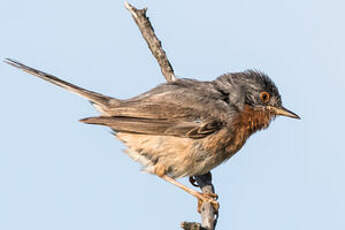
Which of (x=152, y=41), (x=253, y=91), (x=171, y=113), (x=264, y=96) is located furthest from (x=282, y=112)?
(x=152, y=41)

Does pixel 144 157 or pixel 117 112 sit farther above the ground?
pixel 117 112

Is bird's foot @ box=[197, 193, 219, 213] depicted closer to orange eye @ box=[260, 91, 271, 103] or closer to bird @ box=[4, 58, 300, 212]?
bird @ box=[4, 58, 300, 212]

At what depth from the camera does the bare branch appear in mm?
9438

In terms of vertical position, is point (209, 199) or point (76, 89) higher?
point (76, 89)

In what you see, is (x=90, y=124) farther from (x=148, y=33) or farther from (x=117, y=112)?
(x=148, y=33)

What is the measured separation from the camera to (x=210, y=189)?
8.13 metres

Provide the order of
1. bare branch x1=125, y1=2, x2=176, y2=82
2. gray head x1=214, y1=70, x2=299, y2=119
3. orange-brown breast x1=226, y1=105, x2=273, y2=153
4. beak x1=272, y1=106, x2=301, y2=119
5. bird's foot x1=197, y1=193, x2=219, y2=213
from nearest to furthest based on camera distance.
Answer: bird's foot x1=197, y1=193, x2=219, y2=213 < orange-brown breast x1=226, y1=105, x2=273, y2=153 < gray head x1=214, y1=70, x2=299, y2=119 < beak x1=272, y1=106, x2=301, y2=119 < bare branch x1=125, y1=2, x2=176, y2=82

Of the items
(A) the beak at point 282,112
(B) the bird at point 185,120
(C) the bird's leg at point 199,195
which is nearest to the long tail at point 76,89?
(B) the bird at point 185,120

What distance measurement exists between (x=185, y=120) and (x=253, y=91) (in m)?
1.20

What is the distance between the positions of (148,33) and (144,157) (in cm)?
244

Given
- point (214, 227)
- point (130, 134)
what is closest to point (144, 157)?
point (130, 134)

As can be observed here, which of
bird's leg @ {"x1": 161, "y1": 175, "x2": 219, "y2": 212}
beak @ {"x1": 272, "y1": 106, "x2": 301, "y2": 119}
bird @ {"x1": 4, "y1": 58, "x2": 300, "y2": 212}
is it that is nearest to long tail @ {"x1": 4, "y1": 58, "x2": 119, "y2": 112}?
bird @ {"x1": 4, "y1": 58, "x2": 300, "y2": 212}

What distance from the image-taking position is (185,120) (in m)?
8.14

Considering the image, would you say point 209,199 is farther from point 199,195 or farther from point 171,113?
point 171,113
